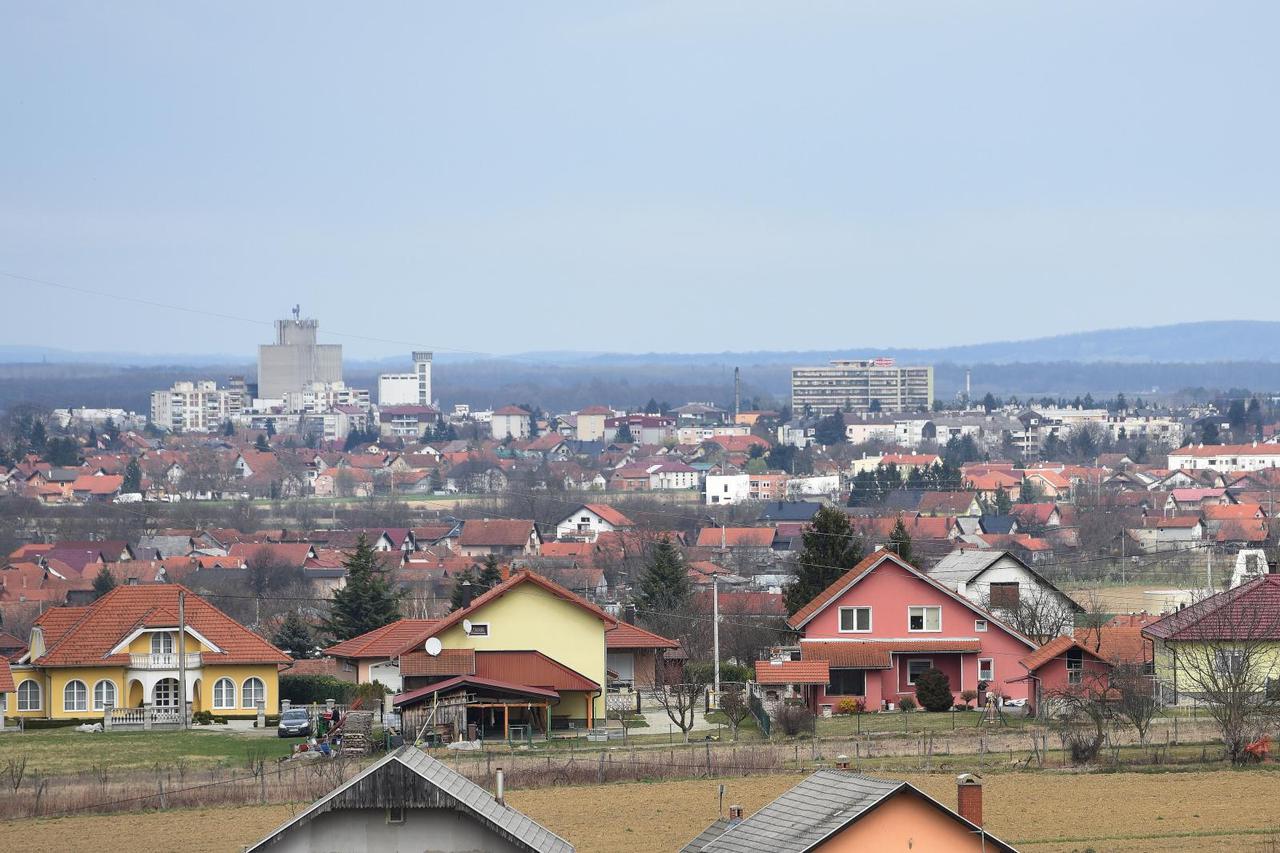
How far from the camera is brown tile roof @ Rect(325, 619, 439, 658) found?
42.9 metres

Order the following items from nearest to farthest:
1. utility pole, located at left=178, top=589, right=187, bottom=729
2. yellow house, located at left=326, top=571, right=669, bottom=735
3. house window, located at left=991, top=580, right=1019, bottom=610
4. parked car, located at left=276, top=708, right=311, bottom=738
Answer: parked car, located at left=276, top=708, right=311, bottom=738 → yellow house, located at left=326, top=571, right=669, bottom=735 → utility pole, located at left=178, top=589, right=187, bottom=729 → house window, located at left=991, top=580, right=1019, bottom=610

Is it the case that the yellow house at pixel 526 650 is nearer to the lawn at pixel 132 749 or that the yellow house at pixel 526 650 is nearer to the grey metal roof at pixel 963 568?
the lawn at pixel 132 749

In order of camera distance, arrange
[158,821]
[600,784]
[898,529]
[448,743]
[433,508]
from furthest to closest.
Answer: [433,508], [898,529], [448,743], [600,784], [158,821]

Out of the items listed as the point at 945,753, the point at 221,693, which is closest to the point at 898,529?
the point at 221,693

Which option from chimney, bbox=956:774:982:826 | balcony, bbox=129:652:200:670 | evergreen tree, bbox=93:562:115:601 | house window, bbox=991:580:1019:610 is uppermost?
chimney, bbox=956:774:982:826

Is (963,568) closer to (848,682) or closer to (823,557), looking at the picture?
(823,557)

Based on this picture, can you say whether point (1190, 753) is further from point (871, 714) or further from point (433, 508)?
point (433, 508)

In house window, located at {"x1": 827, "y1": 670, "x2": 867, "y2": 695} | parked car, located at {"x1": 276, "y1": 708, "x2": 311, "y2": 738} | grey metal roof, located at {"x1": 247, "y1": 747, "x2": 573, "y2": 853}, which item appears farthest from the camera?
house window, located at {"x1": 827, "y1": 670, "x2": 867, "y2": 695}

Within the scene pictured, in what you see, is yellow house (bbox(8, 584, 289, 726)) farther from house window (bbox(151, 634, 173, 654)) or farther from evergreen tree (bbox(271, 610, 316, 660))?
evergreen tree (bbox(271, 610, 316, 660))

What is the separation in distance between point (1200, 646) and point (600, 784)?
11.2 metres

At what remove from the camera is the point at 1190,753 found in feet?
102

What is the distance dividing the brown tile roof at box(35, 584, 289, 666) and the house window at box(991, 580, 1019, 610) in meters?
15.2

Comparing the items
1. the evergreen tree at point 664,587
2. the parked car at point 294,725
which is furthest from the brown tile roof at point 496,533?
the parked car at point 294,725

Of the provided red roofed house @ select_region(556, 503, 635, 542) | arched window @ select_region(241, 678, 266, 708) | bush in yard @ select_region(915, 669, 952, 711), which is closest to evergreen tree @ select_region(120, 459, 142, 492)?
red roofed house @ select_region(556, 503, 635, 542)
